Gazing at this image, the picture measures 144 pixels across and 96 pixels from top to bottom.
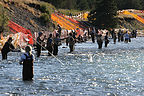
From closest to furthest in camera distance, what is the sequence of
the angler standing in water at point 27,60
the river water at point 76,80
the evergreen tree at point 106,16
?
1. the river water at point 76,80
2. the angler standing in water at point 27,60
3. the evergreen tree at point 106,16

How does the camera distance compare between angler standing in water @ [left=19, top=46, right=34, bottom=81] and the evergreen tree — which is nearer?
angler standing in water @ [left=19, top=46, right=34, bottom=81]

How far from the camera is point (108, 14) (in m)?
98.4

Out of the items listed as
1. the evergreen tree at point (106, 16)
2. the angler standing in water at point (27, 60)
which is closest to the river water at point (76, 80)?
the angler standing in water at point (27, 60)

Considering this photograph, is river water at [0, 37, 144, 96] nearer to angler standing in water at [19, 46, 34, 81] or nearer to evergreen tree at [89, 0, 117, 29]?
angler standing in water at [19, 46, 34, 81]

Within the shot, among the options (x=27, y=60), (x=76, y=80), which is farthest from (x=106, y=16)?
(x=27, y=60)

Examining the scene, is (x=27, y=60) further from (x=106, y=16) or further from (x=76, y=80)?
(x=106, y=16)

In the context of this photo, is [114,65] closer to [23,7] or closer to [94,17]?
[23,7]

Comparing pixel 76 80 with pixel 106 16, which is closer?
pixel 76 80

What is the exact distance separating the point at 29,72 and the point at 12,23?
4491 centimetres

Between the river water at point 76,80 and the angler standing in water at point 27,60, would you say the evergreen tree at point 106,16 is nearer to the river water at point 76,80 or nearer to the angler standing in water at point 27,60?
the river water at point 76,80

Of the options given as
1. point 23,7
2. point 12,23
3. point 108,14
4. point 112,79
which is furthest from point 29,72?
point 108,14

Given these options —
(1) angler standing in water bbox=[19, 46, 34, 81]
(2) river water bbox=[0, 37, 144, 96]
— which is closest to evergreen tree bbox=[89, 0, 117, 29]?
(2) river water bbox=[0, 37, 144, 96]

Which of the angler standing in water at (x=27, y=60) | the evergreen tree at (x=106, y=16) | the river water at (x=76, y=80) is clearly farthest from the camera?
the evergreen tree at (x=106, y=16)

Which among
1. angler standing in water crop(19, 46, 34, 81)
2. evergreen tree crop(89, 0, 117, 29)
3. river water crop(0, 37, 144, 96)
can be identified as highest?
evergreen tree crop(89, 0, 117, 29)
